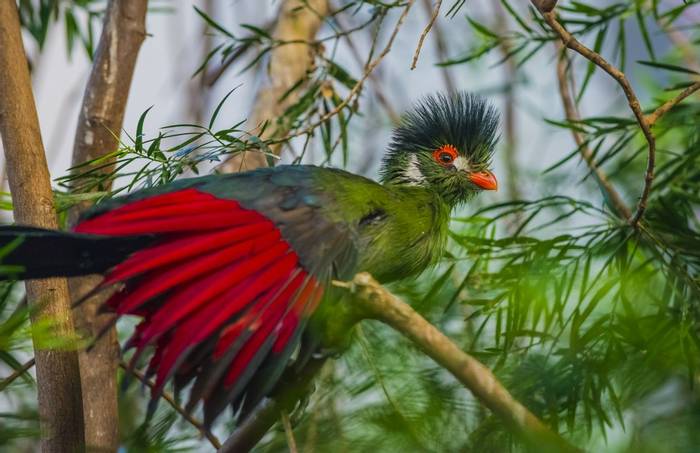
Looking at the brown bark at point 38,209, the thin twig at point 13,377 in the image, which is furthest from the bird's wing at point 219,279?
the thin twig at point 13,377

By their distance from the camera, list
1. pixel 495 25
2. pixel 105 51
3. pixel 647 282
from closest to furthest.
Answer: pixel 647 282 → pixel 105 51 → pixel 495 25

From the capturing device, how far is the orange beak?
282 centimetres

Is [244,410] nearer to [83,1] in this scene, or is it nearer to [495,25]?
[83,1]

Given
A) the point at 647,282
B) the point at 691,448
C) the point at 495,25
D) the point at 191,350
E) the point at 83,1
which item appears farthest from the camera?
the point at 495,25

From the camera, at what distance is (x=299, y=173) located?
2.32m

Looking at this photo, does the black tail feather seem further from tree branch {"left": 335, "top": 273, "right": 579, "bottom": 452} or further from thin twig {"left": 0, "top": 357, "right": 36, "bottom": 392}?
tree branch {"left": 335, "top": 273, "right": 579, "bottom": 452}

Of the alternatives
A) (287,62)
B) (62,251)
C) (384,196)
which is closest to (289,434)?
(62,251)

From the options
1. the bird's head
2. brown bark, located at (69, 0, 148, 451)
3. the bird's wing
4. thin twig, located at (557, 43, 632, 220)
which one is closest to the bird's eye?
the bird's head

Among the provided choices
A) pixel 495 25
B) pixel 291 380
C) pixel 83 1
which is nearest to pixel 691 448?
pixel 291 380

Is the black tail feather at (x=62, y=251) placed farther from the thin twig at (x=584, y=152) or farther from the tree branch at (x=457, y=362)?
the thin twig at (x=584, y=152)

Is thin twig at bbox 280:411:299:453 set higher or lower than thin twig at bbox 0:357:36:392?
higher

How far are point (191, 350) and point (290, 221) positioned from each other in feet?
1.36

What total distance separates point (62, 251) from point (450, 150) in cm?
123

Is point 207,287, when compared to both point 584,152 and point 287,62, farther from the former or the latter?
point 287,62
